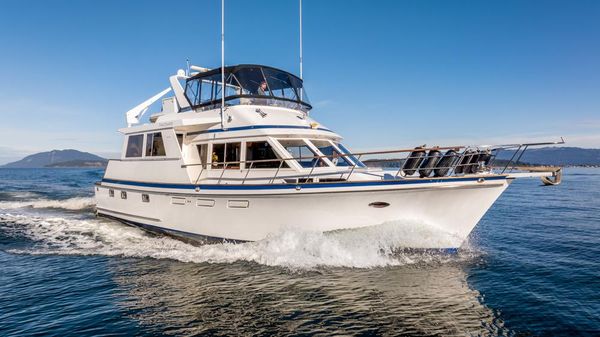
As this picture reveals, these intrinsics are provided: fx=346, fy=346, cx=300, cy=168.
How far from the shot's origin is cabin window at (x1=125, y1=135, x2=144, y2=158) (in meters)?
11.7

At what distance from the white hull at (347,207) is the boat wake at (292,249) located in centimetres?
20

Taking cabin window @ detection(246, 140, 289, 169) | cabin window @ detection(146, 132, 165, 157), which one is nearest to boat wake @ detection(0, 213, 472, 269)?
cabin window @ detection(246, 140, 289, 169)

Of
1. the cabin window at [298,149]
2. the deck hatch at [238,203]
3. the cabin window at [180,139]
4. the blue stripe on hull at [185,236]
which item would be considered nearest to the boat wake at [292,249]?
the blue stripe on hull at [185,236]

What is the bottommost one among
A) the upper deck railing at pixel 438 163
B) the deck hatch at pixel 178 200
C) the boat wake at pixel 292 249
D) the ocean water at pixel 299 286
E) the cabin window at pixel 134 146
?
the ocean water at pixel 299 286

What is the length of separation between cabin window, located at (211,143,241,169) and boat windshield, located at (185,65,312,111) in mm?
1364

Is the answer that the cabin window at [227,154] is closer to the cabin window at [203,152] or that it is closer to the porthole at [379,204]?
the cabin window at [203,152]

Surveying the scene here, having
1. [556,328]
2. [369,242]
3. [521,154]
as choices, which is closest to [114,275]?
[369,242]

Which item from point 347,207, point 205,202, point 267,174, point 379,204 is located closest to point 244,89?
point 267,174

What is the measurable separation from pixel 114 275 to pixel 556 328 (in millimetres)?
8269

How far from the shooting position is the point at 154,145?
1118cm

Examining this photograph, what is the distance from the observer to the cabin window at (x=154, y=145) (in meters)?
10.9

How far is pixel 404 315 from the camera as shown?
5.57 metres

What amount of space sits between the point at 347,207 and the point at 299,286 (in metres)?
2.06

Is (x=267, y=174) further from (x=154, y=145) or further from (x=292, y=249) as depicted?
(x=154, y=145)
